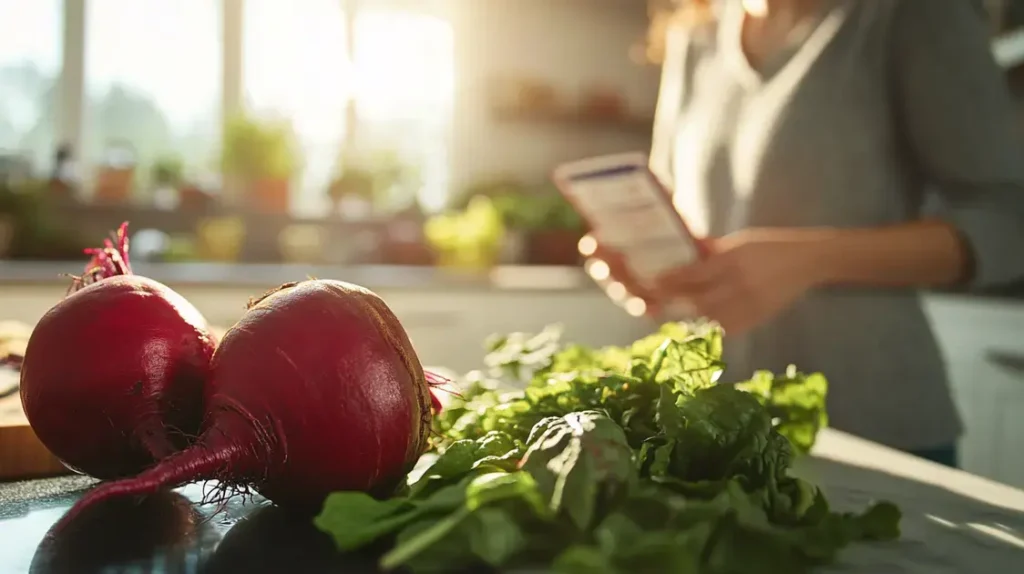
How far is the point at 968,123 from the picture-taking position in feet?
3.30

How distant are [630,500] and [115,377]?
31 cm

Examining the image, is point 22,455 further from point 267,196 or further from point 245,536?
point 267,196

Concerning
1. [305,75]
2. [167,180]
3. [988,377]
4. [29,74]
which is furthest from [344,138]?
[988,377]

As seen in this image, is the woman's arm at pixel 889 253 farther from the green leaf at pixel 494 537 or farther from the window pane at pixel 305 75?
the window pane at pixel 305 75

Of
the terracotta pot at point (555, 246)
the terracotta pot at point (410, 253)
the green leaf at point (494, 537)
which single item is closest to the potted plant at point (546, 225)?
the terracotta pot at point (555, 246)

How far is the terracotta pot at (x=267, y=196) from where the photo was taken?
2.93 metres

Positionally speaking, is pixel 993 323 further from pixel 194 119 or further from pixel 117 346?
pixel 194 119

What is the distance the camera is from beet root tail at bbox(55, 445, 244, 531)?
1.41 feet

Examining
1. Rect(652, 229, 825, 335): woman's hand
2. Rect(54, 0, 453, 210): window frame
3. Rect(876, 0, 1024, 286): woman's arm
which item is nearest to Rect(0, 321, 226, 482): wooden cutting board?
Rect(652, 229, 825, 335): woman's hand

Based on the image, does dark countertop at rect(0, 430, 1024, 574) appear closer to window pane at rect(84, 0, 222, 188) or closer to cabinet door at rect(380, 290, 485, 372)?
cabinet door at rect(380, 290, 485, 372)

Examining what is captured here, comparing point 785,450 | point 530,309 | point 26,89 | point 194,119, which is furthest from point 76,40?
point 785,450

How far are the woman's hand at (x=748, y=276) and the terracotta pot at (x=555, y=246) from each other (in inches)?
76.5

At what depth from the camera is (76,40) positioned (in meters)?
2.85

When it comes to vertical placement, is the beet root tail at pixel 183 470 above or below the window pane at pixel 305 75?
below
